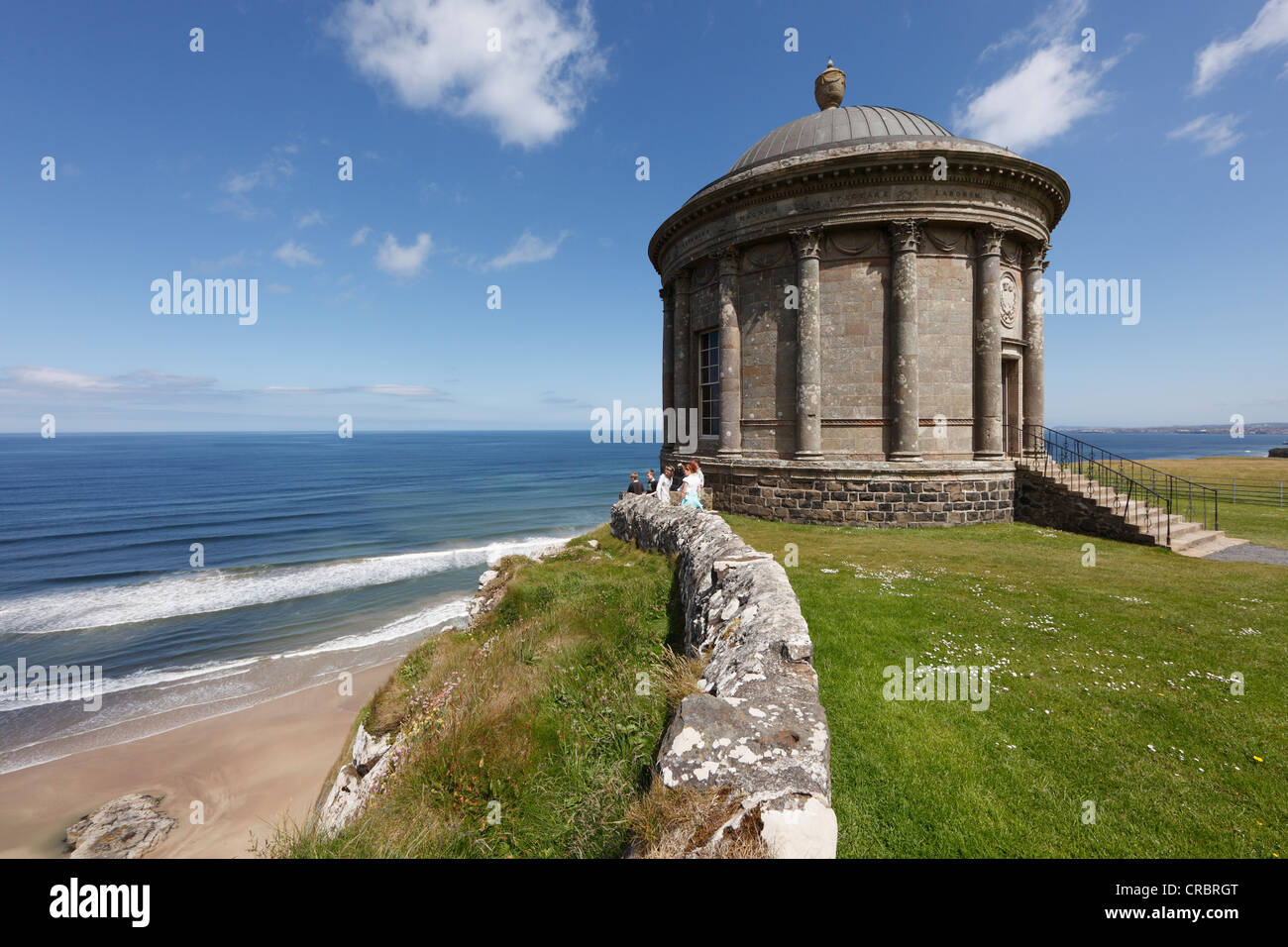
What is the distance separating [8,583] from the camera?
24.1m

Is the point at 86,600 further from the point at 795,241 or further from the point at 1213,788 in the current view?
the point at 1213,788

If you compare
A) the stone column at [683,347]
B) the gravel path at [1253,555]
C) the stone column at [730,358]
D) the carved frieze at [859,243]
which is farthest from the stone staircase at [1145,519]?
the stone column at [683,347]

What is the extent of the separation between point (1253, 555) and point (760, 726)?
1482cm

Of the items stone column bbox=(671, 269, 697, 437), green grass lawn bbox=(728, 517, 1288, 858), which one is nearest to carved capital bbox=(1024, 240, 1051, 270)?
stone column bbox=(671, 269, 697, 437)

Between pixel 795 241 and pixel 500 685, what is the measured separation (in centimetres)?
1486

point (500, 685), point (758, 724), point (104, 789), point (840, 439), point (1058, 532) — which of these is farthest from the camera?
point (840, 439)

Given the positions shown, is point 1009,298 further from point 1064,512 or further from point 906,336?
point 1064,512

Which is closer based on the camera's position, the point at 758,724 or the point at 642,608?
the point at 758,724

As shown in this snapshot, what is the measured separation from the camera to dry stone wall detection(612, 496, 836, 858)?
8.27ft

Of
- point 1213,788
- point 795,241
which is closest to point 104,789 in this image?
point 1213,788

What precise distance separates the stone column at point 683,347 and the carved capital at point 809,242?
4848 millimetres

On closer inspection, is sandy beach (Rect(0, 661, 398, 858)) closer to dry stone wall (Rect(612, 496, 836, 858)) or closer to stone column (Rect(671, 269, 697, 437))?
dry stone wall (Rect(612, 496, 836, 858))

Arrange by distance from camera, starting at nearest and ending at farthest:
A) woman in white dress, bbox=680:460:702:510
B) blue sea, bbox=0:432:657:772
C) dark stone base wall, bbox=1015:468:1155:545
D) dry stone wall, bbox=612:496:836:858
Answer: dry stone wall, bbox=612:496:836:858 < woman in white dress, bbox=680:460:702:510 < dark stone base wall, bbox=1015:468:1155:545 < blue sea, bbox=0:432:657:772

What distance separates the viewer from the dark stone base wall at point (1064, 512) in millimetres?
12594
